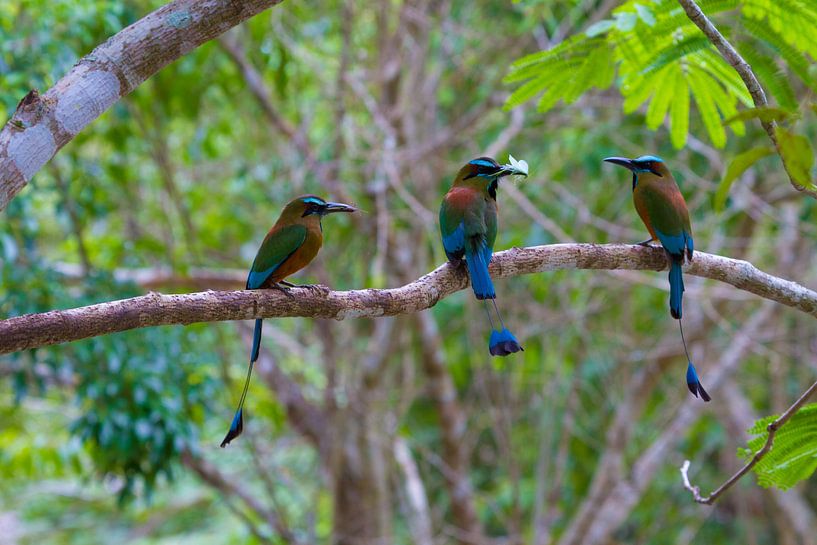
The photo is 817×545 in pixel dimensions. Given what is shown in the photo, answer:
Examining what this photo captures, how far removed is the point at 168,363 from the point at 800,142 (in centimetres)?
404

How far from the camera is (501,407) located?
6.89 m

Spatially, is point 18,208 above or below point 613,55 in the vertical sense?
above

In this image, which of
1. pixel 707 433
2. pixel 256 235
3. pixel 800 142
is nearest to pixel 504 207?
pixel 256 235

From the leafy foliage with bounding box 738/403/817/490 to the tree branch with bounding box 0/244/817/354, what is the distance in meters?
0.37

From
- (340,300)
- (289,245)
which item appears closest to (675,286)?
(340,300)

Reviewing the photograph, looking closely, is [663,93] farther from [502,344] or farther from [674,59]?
[502,344]

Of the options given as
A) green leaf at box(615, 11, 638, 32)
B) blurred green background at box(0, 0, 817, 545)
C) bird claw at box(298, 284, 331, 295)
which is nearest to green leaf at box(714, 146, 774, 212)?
bird claw at box(298, 284, 331, 295)

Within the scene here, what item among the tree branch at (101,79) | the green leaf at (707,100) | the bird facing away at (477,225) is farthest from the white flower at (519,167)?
the green leaf at (707,100)

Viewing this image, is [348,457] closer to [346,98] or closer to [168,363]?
[168,363]

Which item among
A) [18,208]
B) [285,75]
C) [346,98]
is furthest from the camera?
[346,98]

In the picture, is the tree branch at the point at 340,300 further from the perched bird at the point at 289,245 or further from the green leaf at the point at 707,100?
the green leaf at the point at 707,100

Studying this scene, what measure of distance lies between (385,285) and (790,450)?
3.99 m

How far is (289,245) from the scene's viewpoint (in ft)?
10.7

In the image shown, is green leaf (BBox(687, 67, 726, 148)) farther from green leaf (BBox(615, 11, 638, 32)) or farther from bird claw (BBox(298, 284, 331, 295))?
bird claw (BBox(298, 284, 331, 295))
